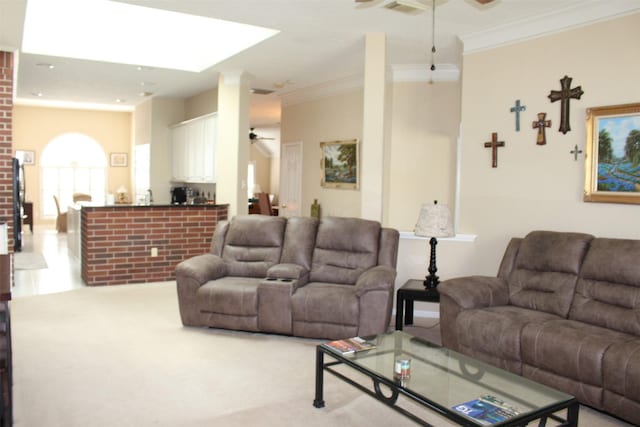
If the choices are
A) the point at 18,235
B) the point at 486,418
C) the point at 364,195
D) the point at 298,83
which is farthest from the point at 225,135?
the point at 486,418

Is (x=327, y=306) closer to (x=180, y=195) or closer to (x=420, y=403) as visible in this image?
(x=420, y=403)

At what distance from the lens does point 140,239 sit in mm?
6395

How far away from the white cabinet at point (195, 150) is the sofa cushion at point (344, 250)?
3489mm

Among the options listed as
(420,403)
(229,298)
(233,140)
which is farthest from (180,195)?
(420,403)

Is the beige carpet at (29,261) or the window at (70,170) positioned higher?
the window at (70,170)

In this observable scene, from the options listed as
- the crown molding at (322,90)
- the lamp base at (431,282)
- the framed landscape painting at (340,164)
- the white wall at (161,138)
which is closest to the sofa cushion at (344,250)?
the lamp base at (431,282)

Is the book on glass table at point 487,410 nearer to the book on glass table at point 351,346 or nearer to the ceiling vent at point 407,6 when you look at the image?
the book on glass table at point 351,346

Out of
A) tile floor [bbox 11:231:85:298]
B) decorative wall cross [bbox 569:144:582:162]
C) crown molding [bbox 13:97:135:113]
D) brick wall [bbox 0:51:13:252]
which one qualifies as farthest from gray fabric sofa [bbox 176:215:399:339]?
crown molding [bbox 13:97:135:113]

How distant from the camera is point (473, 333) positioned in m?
3.61

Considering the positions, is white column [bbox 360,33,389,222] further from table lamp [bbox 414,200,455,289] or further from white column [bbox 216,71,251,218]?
white column [bbox 216,71,251,218]

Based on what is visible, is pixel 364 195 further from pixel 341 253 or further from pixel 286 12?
pixel 286 12

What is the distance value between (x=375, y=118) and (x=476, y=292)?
200 centimetres

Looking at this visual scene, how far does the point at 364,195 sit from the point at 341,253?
2.38ft

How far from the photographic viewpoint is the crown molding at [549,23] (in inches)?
156
